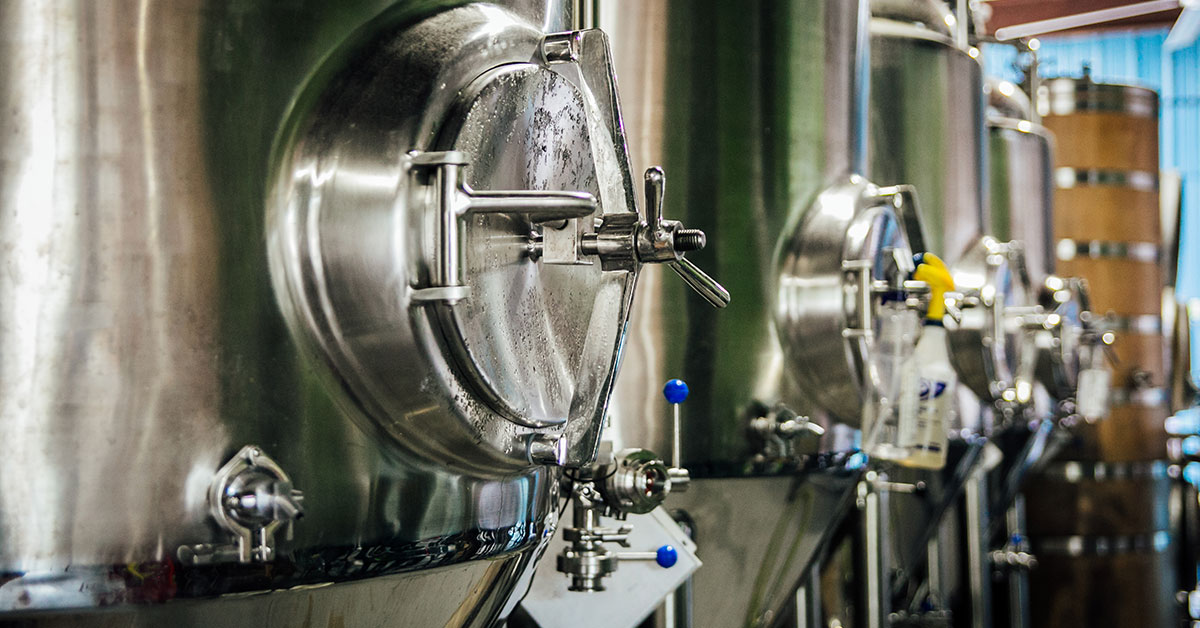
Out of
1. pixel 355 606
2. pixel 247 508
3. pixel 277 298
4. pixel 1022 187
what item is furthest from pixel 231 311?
pixel 1022 187

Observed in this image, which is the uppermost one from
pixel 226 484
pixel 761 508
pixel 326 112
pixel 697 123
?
pixel 697 123

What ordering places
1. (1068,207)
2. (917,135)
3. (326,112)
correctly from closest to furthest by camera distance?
1. (326,112)
2. (917,135)
3. (1068,207)

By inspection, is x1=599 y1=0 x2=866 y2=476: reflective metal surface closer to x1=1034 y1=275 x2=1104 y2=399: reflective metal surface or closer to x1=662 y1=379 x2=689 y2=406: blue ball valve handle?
x1=662 y1=379 x2=689 y2=406: blue ball valve handle

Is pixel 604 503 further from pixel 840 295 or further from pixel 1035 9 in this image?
pixel 1035 9

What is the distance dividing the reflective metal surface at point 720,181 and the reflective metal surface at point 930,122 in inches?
29.3

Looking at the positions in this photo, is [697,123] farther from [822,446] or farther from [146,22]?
[146,22]

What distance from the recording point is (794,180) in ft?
6.44

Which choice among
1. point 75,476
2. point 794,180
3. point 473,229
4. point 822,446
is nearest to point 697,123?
point 794,180

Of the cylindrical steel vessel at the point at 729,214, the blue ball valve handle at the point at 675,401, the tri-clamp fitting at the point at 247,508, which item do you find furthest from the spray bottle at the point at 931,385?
the tri-clamp fitting at the point at 247,508

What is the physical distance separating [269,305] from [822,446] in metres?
1.25

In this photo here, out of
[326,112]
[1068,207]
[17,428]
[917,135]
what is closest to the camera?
[17,428]

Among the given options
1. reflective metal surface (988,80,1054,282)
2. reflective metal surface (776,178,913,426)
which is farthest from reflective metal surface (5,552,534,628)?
reflective metal surface (988,80,1054,282)

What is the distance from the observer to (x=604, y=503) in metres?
1.64

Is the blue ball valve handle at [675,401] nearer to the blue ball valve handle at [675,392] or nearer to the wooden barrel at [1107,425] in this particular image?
the blue ball valve handle at [675,392]
